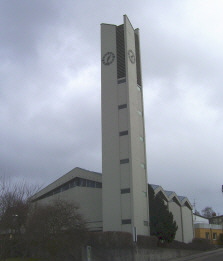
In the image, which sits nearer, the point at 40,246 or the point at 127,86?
the point at 40,246

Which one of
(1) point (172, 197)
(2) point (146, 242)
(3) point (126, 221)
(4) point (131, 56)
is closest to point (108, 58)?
(4) point (131, 56)

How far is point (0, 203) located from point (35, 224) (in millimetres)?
6122

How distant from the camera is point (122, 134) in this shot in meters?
44.0

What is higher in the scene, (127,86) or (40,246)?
(127,86)

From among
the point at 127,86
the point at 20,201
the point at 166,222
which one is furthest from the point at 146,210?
the point at 20,201

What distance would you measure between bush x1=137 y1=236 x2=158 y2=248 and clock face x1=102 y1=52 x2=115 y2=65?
21.5 metres

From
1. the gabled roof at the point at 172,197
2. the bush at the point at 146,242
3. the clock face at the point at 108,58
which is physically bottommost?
the bush at the point at 146,242

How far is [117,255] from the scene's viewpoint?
34125 mm

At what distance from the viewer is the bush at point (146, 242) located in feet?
121

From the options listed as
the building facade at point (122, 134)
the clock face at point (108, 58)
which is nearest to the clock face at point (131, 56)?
the building facade at point (122, 134)

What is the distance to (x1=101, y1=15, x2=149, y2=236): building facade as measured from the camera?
41.6 m

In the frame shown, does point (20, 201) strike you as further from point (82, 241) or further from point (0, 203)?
point (82, 241)

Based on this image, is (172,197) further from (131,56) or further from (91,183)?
(131,56)

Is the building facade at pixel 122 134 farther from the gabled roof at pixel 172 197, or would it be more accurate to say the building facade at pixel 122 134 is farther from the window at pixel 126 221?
the gabled roof at pixel 172 197
